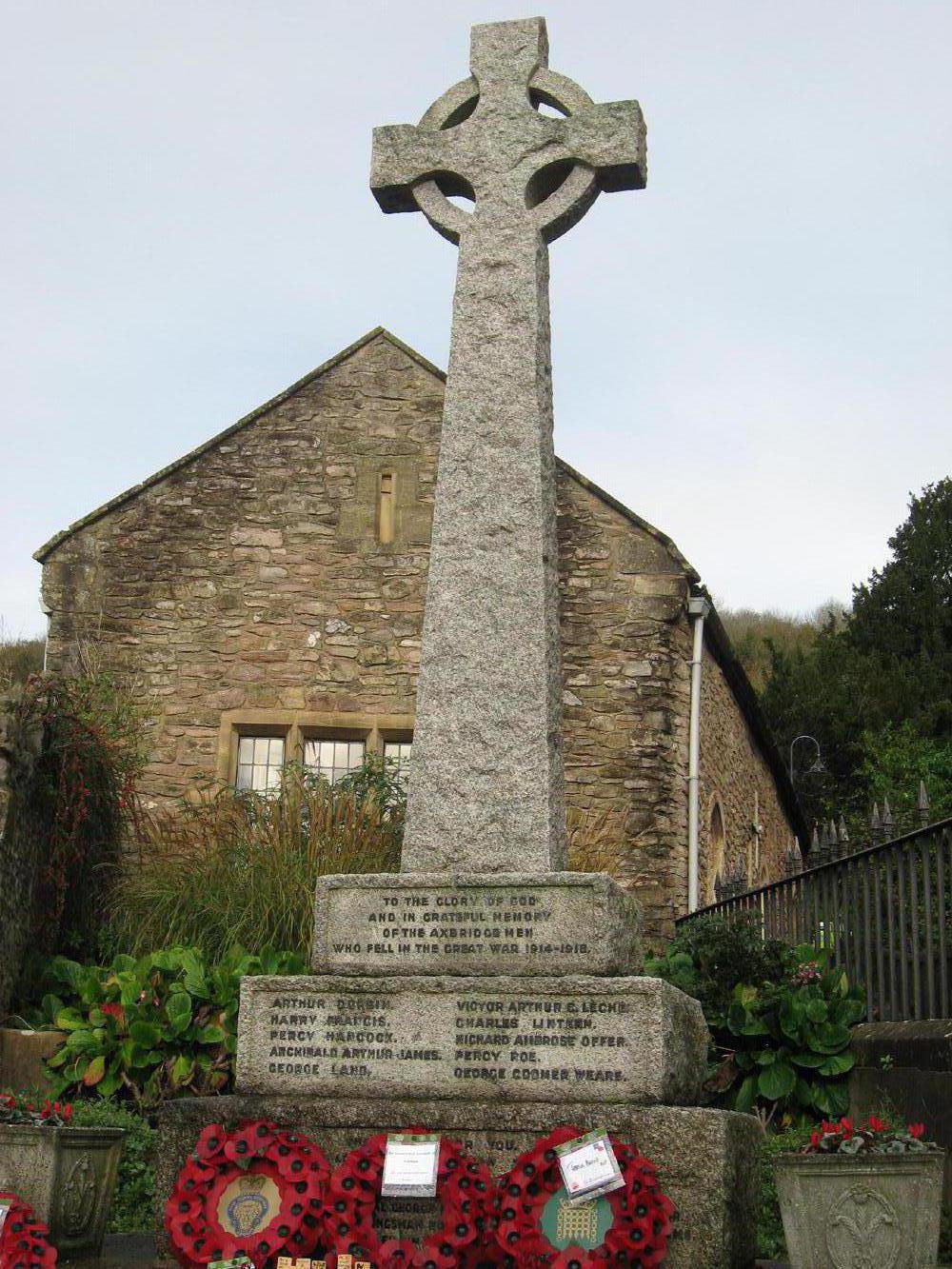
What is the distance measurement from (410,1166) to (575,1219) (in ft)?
1.73

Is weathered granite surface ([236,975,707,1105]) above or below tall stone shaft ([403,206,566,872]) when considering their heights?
below

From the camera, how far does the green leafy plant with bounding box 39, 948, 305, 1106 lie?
7672 millimetres

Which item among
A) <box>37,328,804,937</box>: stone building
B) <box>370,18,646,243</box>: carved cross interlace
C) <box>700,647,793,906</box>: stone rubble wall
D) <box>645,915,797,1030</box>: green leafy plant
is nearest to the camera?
<box>370,18,646,243</box>: carved cross interlace

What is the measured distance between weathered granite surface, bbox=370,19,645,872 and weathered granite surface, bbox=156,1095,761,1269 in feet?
2.98

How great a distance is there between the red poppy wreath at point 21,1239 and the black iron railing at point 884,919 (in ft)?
14.2

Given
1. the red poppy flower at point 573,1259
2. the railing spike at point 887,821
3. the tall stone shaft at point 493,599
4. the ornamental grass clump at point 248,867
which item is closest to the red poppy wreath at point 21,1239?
the red poppy flower at point 573,1259

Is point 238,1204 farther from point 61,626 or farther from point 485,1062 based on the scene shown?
point 61,626

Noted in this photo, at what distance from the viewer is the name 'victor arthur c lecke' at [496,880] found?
15.8 ft

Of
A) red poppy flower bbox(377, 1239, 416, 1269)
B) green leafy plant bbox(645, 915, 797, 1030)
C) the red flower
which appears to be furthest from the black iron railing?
the red flower

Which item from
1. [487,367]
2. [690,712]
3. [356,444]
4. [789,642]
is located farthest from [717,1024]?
[789,642]

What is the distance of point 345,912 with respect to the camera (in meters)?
5.34

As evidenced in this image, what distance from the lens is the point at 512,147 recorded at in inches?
246

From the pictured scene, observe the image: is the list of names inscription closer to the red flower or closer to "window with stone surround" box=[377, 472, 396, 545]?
the red flower

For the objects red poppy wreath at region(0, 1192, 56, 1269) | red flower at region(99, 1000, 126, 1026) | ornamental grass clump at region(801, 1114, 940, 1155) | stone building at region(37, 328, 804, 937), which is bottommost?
red poppy wreath at region(0, 1192, 56, 1269)
